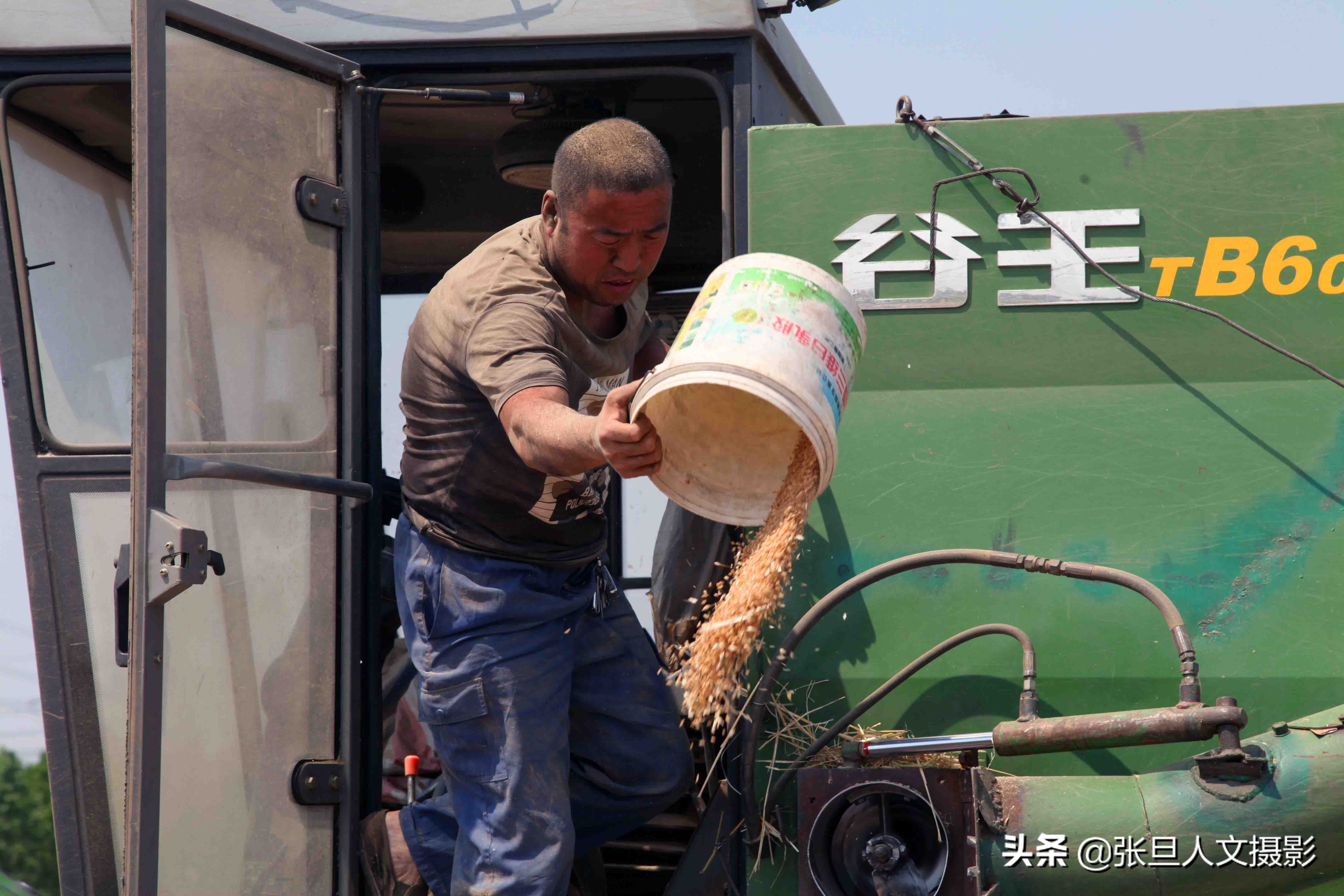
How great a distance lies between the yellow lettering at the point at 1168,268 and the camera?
8.97 ft

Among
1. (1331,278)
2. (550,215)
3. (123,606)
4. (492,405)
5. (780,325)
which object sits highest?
(550,215)

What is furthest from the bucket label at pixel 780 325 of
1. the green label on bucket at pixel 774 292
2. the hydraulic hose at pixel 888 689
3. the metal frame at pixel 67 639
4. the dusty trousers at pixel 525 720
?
the metal frame at pixel 67 639

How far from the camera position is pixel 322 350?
2.89 metres

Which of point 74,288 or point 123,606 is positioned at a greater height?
point 74,288

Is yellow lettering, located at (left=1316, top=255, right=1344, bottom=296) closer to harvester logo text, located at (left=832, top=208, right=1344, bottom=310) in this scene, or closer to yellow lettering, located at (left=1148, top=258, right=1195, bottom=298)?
harvester logo text, located at (left=832, top=208, right=1344, bottom=310)

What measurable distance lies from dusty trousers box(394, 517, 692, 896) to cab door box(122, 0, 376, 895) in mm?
214

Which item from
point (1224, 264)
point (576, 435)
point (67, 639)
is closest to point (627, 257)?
point (576, 435)

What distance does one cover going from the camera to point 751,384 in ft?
6.67

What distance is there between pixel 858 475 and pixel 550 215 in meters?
0.85

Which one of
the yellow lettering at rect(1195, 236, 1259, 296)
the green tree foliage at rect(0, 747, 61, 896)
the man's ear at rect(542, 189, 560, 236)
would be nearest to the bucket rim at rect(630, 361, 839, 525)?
the man's ear at rect(542, 189, 560, 236)

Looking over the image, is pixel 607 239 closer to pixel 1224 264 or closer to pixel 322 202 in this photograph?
pixel 322 202

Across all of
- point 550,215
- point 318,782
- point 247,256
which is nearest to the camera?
point 550,215

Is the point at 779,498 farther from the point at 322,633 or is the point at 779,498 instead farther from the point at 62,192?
the point at 62,192

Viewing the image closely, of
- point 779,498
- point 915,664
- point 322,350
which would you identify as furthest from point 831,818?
point 322,350
